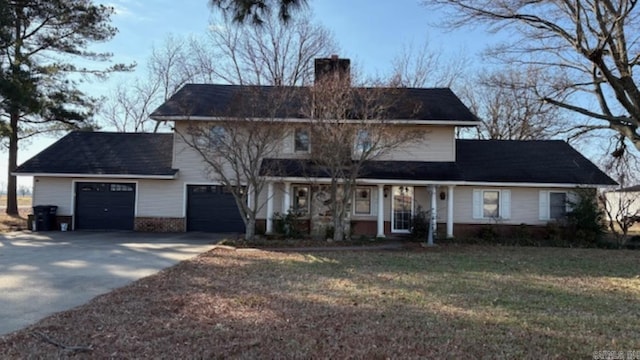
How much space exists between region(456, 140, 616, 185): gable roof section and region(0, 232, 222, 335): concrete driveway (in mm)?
11106

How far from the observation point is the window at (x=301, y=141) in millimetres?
19109

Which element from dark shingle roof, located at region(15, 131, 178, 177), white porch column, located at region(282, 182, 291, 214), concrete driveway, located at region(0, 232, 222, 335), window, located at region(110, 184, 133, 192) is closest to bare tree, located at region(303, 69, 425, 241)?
white porch column, located at region(282, 182, 291, 214)

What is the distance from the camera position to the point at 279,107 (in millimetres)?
16562

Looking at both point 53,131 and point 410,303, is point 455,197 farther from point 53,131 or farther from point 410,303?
point 53,131

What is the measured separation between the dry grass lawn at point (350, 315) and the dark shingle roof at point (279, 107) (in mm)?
7165

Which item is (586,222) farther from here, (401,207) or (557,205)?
(401,207)

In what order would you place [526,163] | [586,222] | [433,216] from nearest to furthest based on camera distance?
[433,216] < [586,222] < [526,163]

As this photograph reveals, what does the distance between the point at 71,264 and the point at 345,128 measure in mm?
8955

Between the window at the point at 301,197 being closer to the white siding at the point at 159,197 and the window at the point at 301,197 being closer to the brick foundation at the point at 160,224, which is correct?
the white siding at the point at 159,197

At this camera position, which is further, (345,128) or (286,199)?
(286,199)

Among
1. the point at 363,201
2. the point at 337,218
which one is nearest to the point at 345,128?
the point at 337,218

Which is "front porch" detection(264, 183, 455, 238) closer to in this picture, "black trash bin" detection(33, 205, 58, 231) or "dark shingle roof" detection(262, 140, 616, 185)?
"dark shingle roof" detection(262, 140, 616, 185)

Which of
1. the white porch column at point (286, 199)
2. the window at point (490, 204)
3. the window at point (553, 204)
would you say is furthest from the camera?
the window at point (490, 204)

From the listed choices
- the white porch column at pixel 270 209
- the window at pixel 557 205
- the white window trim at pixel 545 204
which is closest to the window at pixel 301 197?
the white porch column at pixel 270 209
